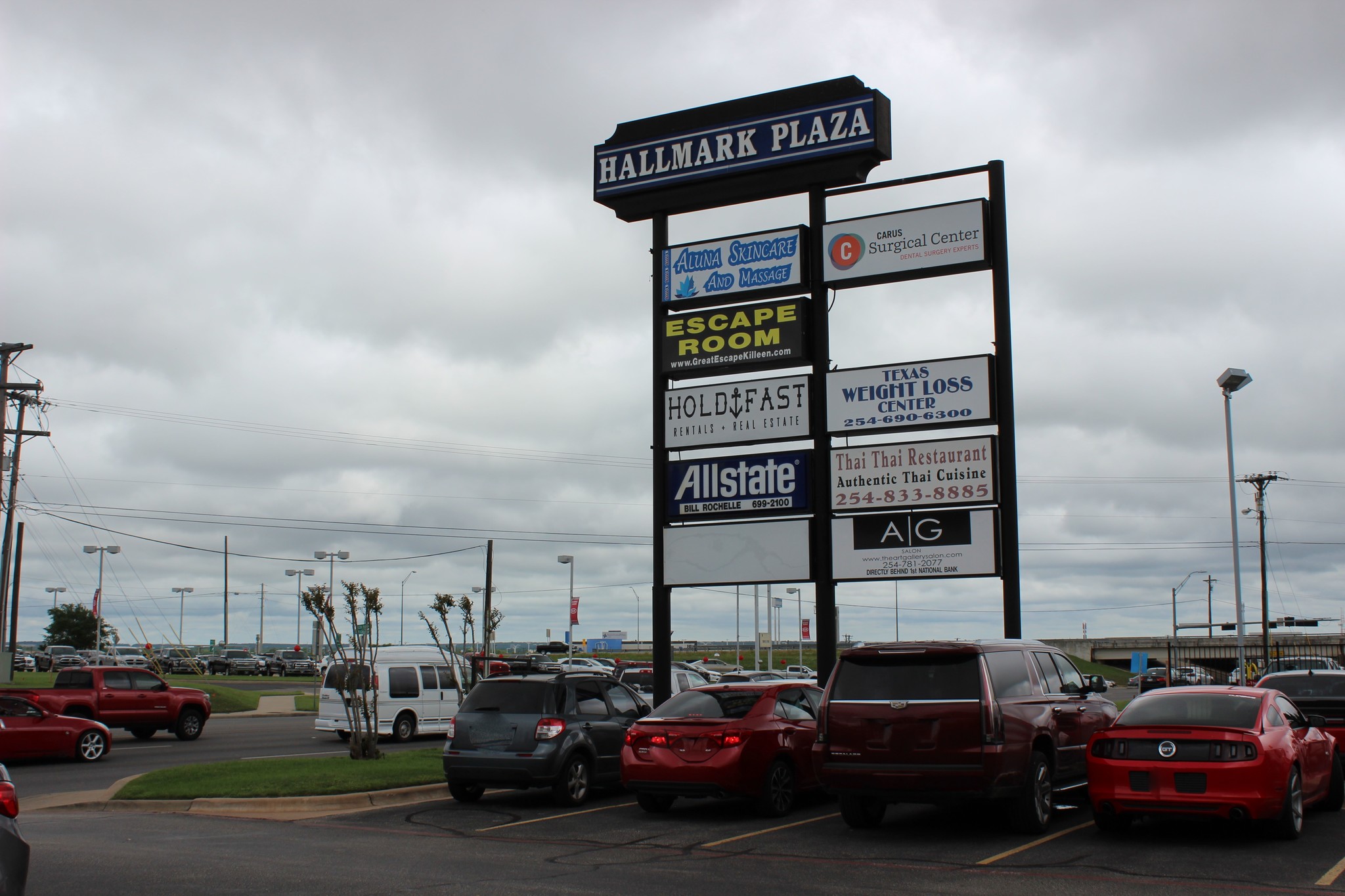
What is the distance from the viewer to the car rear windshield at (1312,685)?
54.3ft

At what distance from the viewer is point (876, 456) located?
1877 centimetres

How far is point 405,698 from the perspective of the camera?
88.9 ft

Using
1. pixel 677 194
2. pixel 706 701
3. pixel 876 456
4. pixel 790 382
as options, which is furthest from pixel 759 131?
pixel 706 701

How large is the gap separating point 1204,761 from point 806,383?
992cm

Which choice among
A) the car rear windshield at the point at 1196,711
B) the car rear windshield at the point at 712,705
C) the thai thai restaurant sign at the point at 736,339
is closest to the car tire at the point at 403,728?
the thai thai restaurant sign at the point at 736,339

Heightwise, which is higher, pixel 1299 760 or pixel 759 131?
pixel 759 131

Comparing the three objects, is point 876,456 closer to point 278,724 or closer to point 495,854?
point 495,854

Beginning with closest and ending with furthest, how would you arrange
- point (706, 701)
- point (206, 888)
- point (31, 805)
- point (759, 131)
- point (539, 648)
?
point (206, 888) → point (706, 701) → point (31, 805) → point (759, 131) → point (539, 648)

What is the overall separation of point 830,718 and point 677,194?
12.1 meters

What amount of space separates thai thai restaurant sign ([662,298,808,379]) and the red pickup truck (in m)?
15.8

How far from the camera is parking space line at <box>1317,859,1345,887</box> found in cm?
916

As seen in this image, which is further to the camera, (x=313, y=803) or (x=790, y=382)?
(x=790, y=382)

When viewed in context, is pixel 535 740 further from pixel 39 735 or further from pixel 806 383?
pixel 39 735

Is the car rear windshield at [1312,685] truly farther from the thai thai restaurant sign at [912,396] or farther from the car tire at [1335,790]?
the thai thai restaurant sign at [912,396]
